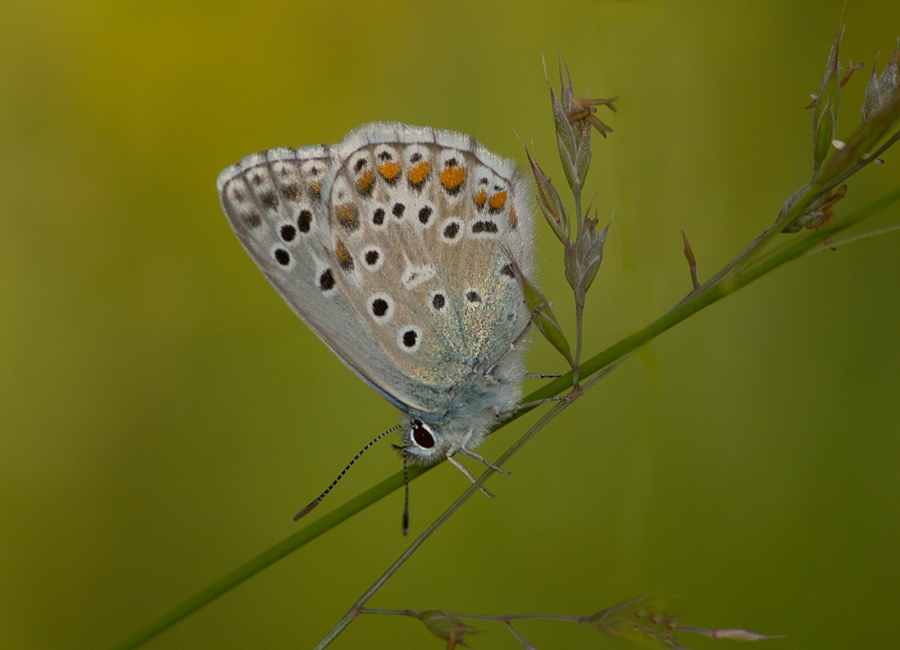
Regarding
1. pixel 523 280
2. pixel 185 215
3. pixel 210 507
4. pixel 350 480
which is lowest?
pixel 210 507

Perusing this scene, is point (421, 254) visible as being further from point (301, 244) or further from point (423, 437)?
point (423, 437)

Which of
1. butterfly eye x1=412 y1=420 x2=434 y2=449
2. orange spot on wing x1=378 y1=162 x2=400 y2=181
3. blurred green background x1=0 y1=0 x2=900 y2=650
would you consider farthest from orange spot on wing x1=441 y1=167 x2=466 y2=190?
butterfly eye x1=412 y1=420 x2=434 y2=449

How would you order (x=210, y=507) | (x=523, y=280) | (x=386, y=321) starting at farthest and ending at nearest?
(x=210, y=507), (x=386, y=321), (x=523, y=280)

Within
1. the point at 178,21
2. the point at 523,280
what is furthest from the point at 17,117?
the point at 523,280

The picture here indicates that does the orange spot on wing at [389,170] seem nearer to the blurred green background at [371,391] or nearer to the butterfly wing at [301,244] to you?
the butterfly wing at [301,244]

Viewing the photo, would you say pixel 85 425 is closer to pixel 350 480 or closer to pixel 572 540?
pixel 350 480
